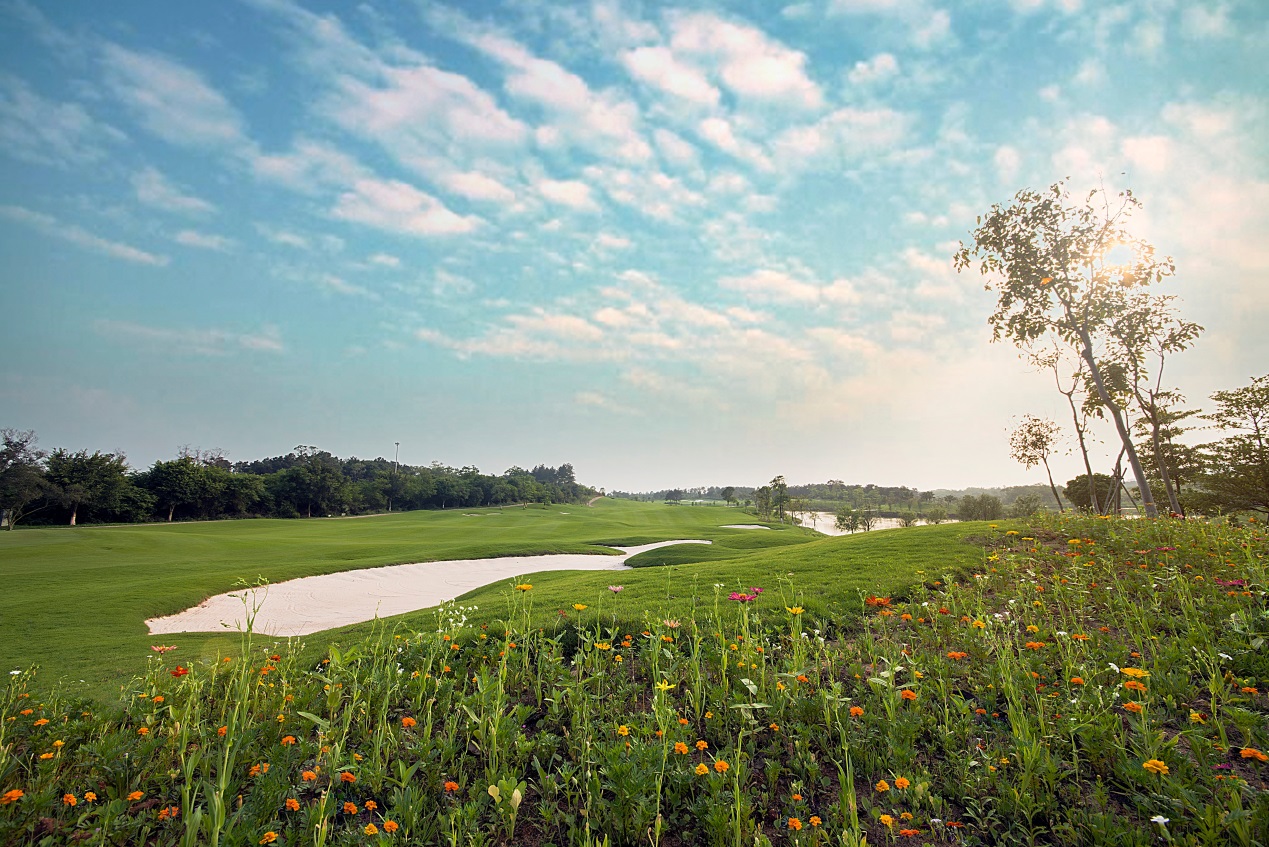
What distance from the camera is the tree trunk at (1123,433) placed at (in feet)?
45.5

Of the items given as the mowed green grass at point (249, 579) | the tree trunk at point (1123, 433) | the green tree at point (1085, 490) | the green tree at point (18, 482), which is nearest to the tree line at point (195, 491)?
the green tree at point (18, 482)

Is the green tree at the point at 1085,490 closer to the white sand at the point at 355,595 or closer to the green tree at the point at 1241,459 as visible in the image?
the green tree at the point at 1241,459

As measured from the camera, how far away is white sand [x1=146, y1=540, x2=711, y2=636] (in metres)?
11.9

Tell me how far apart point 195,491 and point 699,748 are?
6711cm

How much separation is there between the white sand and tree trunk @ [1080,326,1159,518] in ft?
54.5

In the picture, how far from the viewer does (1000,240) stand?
17641 millimetres

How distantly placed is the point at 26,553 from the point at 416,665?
28.5 metres

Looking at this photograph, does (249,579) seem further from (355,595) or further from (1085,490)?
(1085,490)

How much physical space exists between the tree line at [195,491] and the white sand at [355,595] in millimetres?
39978

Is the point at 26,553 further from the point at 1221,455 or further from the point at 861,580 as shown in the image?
the point at 1221,455

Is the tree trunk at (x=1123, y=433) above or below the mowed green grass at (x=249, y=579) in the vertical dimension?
above

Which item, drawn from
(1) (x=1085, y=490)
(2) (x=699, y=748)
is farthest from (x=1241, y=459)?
(2) (x=699, y=748)

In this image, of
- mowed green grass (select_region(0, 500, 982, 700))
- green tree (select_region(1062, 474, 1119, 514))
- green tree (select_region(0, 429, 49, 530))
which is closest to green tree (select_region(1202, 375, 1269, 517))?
green tree (select_region(1062, 474, 1119, 514))

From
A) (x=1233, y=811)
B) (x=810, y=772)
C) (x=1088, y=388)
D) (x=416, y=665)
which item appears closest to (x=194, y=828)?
(x=416, y=665)
